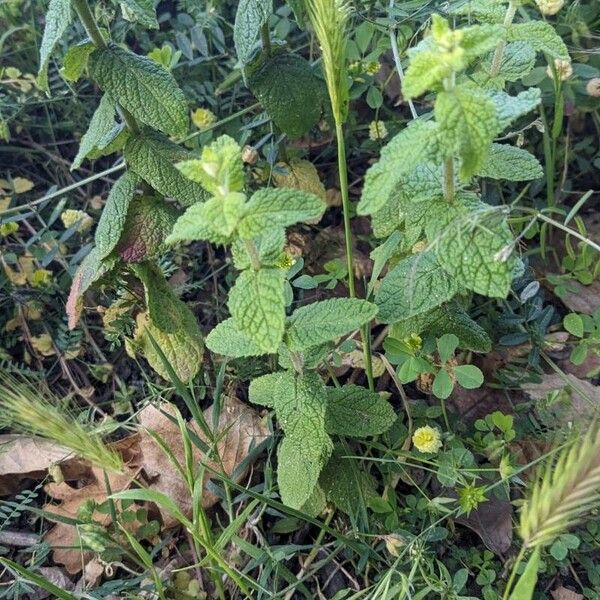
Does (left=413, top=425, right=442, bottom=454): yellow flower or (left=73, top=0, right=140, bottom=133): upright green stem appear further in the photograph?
(left=413, top=425, right=442, bottom=454): yellow flower

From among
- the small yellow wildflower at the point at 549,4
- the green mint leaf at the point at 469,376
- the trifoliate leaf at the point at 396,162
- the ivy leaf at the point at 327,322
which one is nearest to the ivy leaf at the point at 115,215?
the ivy leaf at the point at 327,322

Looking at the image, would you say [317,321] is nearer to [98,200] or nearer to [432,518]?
[432,518]

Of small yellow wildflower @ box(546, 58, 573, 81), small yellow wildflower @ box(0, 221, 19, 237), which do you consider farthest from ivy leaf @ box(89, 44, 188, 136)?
small yellow wildflower @ box(546, 58, 573, 81)

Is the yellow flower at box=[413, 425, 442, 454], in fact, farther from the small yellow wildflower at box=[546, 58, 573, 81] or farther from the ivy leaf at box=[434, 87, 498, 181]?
the small yellow wildflower at box=[546, 58, 573, 81]

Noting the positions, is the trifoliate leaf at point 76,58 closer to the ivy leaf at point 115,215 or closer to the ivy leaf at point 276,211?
the ivy leaf at point 115,215

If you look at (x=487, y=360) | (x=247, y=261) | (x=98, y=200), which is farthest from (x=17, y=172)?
(x=487, y=360)

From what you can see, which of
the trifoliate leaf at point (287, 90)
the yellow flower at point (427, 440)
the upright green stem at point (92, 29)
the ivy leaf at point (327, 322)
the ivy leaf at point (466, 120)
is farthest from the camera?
the trifoliate leaf at point (287, 90)
